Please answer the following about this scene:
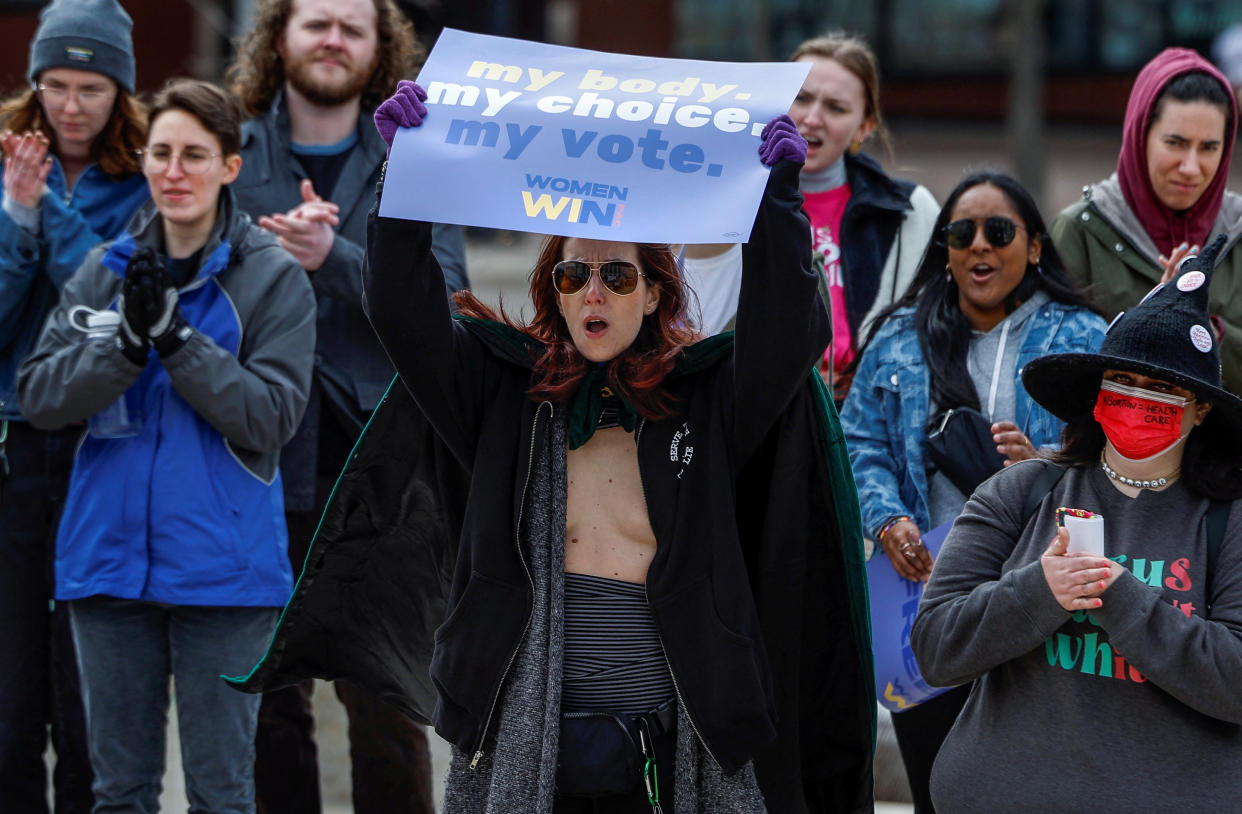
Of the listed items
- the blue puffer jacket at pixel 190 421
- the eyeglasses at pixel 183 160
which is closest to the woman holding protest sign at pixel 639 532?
the blue puffer jacket at pixel 190 421

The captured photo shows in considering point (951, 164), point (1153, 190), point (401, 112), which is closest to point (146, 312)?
point (401, 112)

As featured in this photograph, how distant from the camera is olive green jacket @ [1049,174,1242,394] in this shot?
14.0 ft

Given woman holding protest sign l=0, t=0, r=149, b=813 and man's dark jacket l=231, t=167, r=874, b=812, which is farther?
woman holding protest sign l=0, t=0, r=149, b=813

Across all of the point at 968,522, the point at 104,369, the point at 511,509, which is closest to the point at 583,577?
the point at 511,509

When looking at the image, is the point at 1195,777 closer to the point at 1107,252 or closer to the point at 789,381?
the point at 789,381

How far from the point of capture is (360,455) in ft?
11.0

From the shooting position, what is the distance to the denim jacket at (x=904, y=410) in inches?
158

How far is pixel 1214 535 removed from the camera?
10.1 feet

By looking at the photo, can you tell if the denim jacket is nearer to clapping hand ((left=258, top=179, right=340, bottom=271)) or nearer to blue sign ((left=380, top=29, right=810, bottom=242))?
blue sign ((left=380, top=29, right=810, bottom=242))

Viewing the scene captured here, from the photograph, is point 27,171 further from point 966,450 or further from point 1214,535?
point 1214,535

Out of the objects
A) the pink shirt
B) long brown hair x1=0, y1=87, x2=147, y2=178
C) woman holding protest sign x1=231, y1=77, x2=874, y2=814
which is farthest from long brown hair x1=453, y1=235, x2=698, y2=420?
long brown hair x1=0, y1=87, x2=147, y2=178

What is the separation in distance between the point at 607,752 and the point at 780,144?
117cm

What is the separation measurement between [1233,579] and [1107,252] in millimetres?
1628

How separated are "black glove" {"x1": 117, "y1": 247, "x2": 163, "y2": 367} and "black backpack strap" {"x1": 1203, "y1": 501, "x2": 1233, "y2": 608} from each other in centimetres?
259
